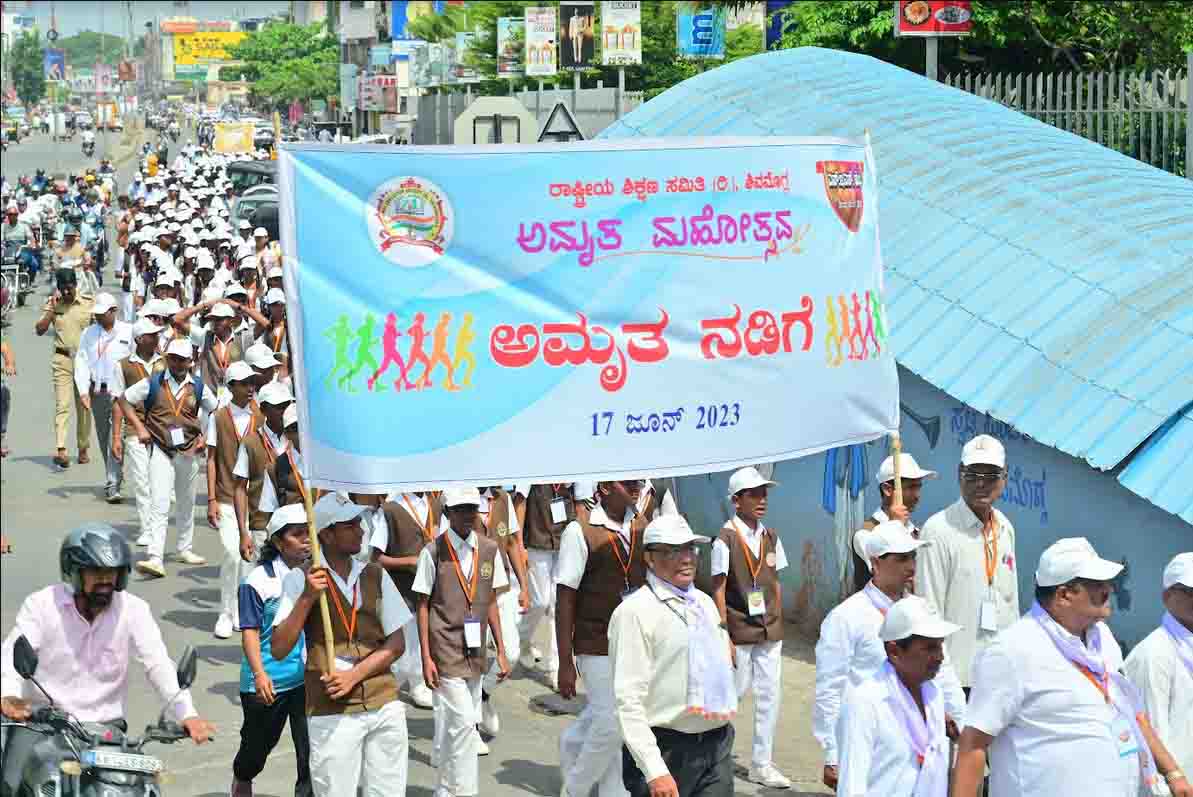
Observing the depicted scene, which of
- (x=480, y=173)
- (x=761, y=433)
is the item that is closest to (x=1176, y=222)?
(x=761, y=433)

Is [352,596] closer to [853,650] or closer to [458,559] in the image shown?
[458,559]

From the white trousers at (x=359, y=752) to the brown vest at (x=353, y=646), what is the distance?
0.04 metres

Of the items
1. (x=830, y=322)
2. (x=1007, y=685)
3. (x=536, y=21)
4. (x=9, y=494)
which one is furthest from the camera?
(x=536, y=21)

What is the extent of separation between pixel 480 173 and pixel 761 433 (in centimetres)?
160

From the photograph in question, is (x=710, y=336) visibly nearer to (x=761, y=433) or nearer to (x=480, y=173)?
(x=761, y=433)

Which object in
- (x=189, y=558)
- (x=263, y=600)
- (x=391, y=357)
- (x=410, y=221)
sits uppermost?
(x=410, y=221)

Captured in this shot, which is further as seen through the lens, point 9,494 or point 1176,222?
point 9,494

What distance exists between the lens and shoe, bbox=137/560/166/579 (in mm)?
15016

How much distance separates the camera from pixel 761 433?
845 cm

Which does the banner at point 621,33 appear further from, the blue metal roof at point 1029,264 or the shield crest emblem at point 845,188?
the shield crest emblem at point 845,188

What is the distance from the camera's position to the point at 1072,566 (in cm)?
641

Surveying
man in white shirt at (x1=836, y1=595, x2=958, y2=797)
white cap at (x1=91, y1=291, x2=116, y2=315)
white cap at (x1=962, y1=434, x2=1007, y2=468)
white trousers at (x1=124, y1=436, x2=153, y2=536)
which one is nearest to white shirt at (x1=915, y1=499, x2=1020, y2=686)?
white cap at (x1=962, y1=434, x2=1007, y2=468)

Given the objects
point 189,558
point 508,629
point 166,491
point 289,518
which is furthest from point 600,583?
point 189,558

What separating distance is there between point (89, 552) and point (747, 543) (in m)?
4.11
